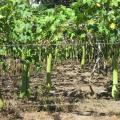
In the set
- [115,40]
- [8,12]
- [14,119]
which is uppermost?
[8,12]

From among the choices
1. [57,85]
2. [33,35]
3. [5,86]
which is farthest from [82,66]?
[33,35]

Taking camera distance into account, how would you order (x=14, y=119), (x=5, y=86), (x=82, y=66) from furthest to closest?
(x=82, y=66), (x=5, y=86), (x=14, y=119)

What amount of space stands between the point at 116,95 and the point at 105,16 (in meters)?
1.73

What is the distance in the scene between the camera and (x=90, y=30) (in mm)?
7926

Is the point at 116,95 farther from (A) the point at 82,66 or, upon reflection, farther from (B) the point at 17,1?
(A) the point at 82,66

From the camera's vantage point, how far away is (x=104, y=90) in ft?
30.1

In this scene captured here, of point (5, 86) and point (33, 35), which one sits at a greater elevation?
point (33, 35)

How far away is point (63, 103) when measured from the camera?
7.37 metres

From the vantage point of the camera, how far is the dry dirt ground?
269 inches

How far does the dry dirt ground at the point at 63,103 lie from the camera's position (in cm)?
684

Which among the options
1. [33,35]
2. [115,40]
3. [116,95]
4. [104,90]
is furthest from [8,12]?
[104,90]

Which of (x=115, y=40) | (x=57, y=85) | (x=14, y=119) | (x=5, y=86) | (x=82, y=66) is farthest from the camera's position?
(x=82, y=66)

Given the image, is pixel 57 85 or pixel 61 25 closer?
pixel 61 25

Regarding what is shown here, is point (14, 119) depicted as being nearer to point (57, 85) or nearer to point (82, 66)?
point (57, 85)
